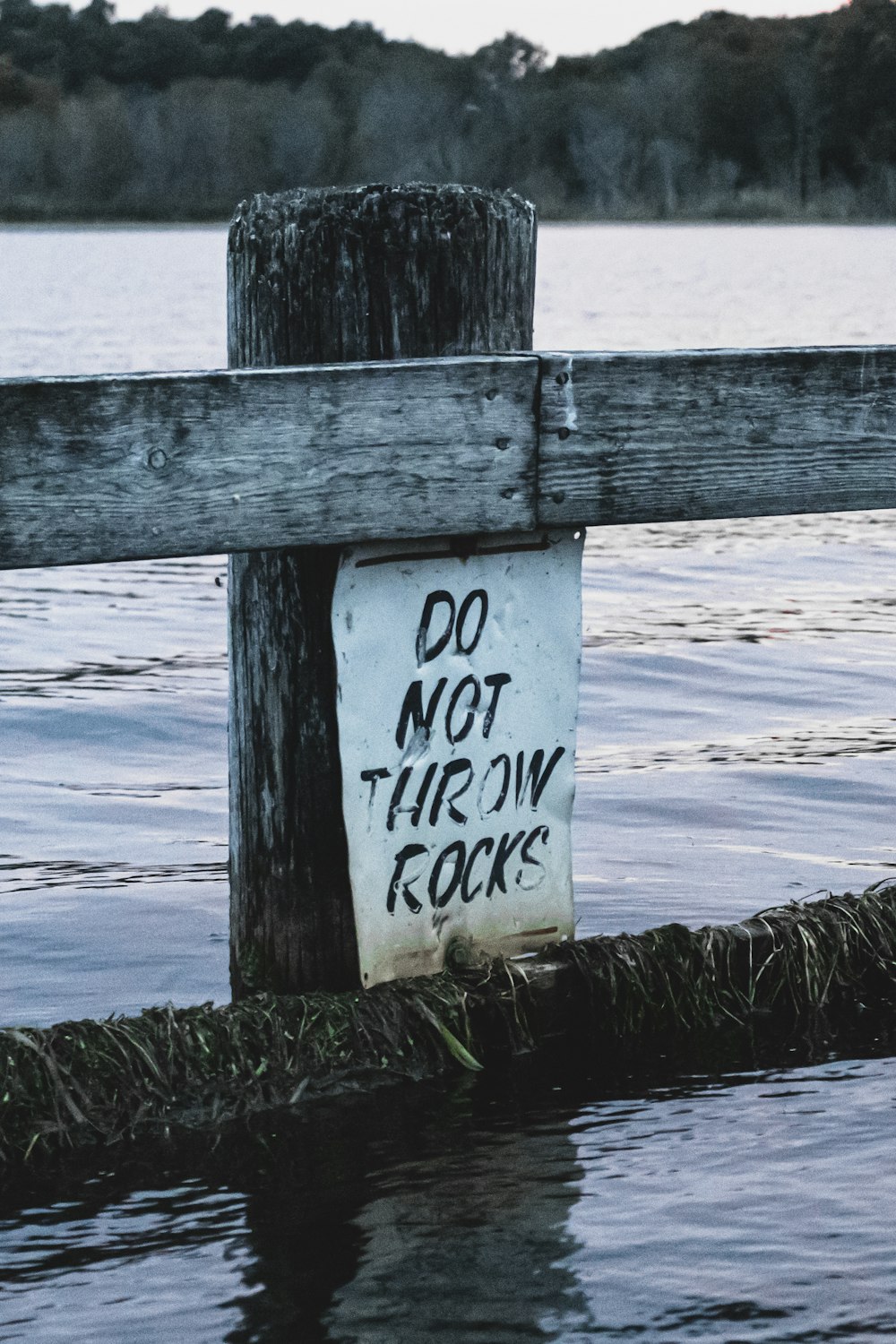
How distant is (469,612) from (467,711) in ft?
0.64

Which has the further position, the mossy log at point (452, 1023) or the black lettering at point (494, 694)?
the black lettering at point (494, 694)

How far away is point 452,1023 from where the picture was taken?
3.65m

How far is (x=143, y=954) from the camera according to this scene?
192 inches

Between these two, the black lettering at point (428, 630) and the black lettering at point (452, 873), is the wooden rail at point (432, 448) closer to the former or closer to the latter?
the black lettering at point (428, 630)

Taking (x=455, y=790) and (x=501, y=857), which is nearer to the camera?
(x=455, y=790)

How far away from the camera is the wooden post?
340cm

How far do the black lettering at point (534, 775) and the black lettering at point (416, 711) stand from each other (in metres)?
0.23

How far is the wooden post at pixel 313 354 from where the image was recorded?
11.2 ft

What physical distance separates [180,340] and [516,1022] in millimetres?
27452

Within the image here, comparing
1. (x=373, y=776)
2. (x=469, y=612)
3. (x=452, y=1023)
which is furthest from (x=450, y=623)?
(x=452, y=1023)

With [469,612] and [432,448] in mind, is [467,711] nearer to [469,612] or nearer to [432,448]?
[469,612]

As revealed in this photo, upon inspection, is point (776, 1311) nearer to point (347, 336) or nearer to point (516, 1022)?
point (516, 1022)

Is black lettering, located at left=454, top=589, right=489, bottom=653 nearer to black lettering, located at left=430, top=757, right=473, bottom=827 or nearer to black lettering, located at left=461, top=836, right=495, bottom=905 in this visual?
black lettering, located at left=430, top=757, right=473, bottom=827

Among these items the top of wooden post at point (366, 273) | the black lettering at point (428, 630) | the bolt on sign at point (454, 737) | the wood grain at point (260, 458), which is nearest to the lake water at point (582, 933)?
the bolt on sign at point (454, 737)
